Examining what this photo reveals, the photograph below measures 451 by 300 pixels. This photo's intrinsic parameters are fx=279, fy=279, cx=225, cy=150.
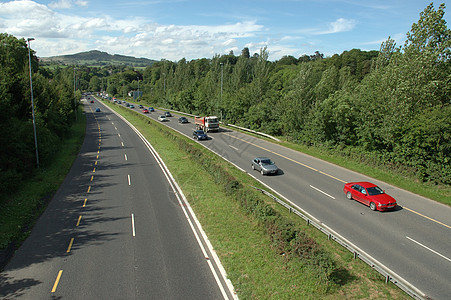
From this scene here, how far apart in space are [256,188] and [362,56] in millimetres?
93237

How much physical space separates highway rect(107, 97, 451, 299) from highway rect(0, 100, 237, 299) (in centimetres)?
759

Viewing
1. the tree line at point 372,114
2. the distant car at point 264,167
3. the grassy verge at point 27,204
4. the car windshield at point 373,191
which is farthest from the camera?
the distant car at point 264,167

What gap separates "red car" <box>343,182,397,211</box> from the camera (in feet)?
58.7

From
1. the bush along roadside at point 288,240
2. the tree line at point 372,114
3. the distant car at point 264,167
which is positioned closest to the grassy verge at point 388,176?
the tree line at point 372,114

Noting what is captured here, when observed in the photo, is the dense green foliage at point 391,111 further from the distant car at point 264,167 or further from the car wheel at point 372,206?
the distant car at point 264,167

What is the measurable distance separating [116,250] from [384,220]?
15.2 metres

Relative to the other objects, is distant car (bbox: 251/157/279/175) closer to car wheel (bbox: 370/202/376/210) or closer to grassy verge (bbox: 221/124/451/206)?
grassy verge (bbox: 221/124/451/206)

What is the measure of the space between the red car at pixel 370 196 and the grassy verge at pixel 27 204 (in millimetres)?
20219

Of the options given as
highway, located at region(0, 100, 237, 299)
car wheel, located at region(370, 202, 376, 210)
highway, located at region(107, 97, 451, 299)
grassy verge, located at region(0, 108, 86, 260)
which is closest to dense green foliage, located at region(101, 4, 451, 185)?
highway, located at region(107, 97, 451, 299)

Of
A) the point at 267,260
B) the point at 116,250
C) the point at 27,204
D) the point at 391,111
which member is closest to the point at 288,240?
Answer: the point at 267,260

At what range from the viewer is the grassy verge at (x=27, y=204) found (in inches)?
561

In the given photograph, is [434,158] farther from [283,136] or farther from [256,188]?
[283,136]

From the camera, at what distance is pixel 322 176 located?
2527cm

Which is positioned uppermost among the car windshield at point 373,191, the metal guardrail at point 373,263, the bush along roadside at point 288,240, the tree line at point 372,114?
the tree line at point 372,114
